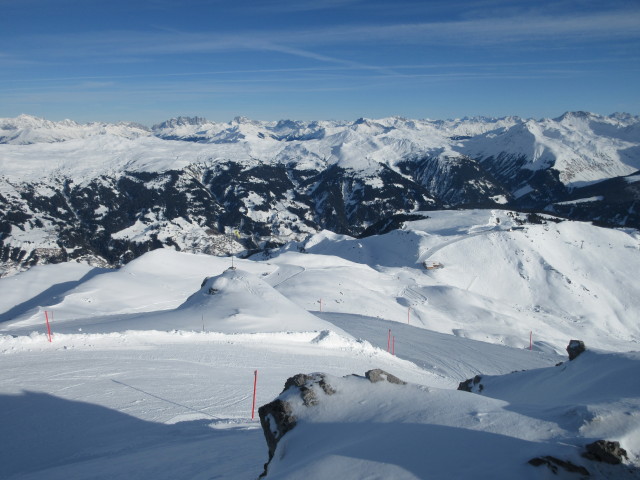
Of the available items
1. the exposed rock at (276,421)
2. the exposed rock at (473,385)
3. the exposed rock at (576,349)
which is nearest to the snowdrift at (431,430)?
the exposed rock at (276,421)

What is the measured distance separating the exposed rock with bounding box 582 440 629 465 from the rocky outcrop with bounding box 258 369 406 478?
3.62 metres

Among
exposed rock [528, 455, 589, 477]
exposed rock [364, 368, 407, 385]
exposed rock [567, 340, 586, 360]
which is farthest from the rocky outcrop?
exposed rock [567, 340, 586, 360]

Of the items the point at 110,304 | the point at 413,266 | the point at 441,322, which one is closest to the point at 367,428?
the point at 110,304

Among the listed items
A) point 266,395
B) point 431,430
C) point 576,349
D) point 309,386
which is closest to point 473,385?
point 576,349

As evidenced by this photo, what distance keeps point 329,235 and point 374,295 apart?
163 ft

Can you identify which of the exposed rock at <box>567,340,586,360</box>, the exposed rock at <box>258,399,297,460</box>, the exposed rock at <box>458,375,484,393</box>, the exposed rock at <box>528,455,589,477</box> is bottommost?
the exposed rock at <box>458,375,484,393</box>

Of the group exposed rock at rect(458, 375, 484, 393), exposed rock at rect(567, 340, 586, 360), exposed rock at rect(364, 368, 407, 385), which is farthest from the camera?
exposed rock at rect(458, 375, 484, 393)

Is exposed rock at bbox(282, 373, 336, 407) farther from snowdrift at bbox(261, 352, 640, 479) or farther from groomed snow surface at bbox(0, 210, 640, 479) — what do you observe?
groomed snow surface at bbox(0, 210, 640, 479)

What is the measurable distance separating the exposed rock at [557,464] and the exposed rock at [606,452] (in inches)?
10.9

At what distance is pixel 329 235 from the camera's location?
9488 cm

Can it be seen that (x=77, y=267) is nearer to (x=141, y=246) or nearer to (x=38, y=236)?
(x=141, y=246)

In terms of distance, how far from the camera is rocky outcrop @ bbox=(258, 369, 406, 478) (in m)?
7.48

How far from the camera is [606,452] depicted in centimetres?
562

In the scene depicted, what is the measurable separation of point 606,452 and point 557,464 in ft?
2.61
